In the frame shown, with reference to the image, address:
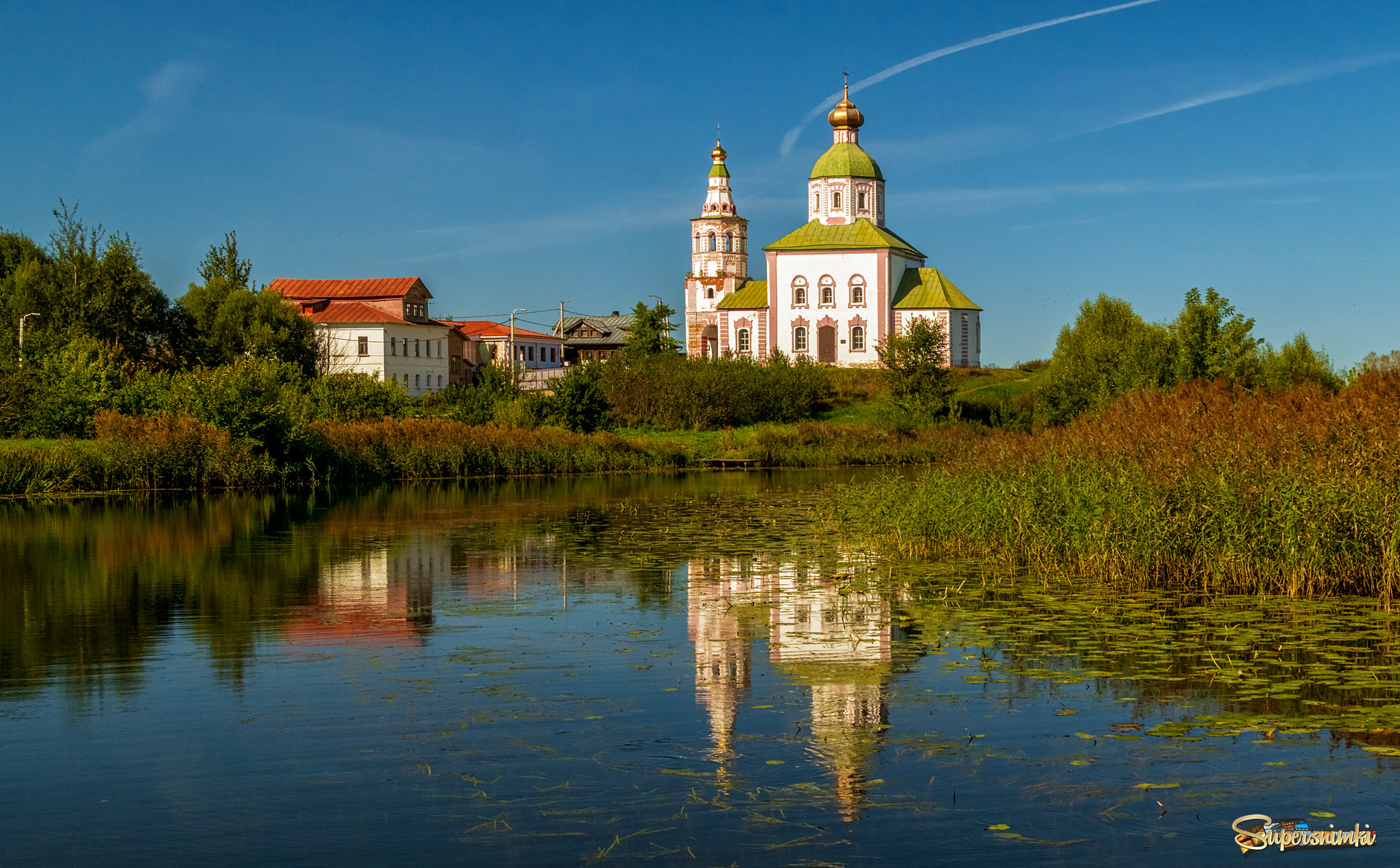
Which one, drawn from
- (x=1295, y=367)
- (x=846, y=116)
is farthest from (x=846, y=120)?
(x=1295, y=367)

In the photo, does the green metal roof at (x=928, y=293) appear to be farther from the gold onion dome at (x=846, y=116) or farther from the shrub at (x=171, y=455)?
the shrub at (x=171, y=455)

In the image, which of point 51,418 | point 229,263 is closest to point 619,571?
point 51,418

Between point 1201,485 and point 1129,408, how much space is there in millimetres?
8943

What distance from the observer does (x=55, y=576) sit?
17422 millimetres

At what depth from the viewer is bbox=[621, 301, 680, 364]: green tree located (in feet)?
281

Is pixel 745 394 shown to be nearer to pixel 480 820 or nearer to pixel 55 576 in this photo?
pixel 55 576

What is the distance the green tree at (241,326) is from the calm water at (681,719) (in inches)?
1895

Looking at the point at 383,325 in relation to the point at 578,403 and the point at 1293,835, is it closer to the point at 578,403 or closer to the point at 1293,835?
the point at 578,403

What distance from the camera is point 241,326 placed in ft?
211

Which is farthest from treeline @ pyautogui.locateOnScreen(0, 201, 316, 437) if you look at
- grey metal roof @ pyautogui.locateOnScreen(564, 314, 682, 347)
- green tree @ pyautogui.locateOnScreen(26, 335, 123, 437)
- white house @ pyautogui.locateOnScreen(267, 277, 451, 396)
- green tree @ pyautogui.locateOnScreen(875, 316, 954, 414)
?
grey metal roof @ pyautogui.locateOnScreen(564, 314, 682, 347)

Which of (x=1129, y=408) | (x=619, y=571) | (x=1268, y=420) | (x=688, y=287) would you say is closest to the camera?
Result: (x=1268, y=420)

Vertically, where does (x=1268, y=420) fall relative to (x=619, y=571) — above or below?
above

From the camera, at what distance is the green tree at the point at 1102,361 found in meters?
40.3

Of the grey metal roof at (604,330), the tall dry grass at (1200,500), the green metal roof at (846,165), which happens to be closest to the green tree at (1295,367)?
the tall dry grass at (1200,500)
